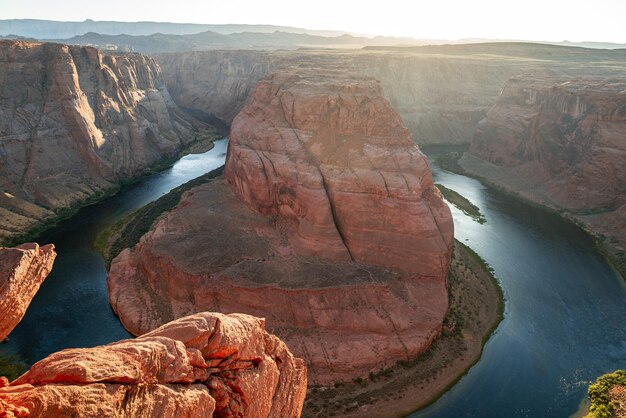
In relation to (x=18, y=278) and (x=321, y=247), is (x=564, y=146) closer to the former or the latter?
(x=321, y=247)

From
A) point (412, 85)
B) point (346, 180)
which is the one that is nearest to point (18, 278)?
point (346, 180)

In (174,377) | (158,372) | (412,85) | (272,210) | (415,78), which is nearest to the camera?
(158,372)

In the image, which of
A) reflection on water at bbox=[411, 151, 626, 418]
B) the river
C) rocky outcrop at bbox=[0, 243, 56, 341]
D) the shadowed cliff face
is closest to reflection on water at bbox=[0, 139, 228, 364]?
the river

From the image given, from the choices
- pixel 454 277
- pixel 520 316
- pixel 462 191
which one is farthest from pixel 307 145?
pixel 462 191

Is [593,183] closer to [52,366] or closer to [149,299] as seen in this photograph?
[149,299]

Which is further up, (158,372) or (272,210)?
(158,372)
